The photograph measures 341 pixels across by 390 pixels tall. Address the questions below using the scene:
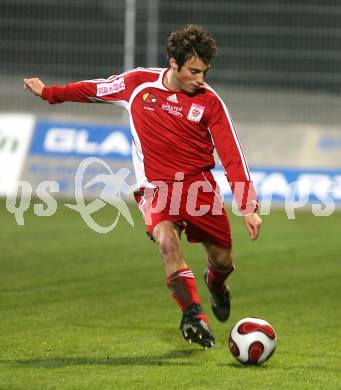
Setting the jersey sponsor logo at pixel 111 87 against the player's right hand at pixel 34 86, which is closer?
the jersey sponsor logo at pixel 111 87

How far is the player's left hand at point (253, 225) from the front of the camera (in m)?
7.18

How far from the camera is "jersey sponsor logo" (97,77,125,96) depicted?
26.0 feet

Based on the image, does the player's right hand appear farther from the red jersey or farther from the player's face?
the player's face

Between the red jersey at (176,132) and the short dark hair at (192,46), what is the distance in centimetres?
33

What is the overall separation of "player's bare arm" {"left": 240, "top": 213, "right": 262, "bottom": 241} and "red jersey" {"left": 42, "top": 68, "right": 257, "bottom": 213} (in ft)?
0.25

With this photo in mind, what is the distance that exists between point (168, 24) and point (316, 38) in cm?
269

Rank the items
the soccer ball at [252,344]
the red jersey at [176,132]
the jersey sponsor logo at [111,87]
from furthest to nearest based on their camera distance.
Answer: the jersey sponsor logo at [111,87]
the red jersey at [176,132]
the soccer ball at [252,344]

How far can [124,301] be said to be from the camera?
9.88 metres

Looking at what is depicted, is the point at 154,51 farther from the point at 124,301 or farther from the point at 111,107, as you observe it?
the point at 124,301

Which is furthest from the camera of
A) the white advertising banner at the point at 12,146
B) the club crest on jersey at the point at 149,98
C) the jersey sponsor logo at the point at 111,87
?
the white advertising banner at the point at 12,146

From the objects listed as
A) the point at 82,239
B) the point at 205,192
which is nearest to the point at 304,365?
the point at 205,192

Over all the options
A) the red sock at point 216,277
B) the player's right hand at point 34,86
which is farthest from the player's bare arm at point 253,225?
the player's right hand at point 34,86

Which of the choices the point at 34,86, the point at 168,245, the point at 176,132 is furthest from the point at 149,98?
the point at 168,245

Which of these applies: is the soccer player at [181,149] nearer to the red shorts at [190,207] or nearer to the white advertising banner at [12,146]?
the red shorts at [190,207]
